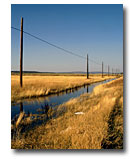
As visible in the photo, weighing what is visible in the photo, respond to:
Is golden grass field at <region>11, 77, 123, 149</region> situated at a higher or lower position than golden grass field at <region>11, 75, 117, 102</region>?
lower

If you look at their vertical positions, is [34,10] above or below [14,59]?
above

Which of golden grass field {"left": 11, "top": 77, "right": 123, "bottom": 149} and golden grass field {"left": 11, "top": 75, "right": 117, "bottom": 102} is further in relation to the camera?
golden grass field {"left": 11, "top": 75, "right": 117, "bottom": 102}

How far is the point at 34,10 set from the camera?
13.6 feet

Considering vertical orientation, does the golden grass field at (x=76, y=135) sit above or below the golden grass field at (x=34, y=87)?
below

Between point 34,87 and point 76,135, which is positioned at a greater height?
point 34,87

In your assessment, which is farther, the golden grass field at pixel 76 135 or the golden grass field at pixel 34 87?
the golden grass field at pixel 34 87

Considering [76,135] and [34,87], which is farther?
[34,87]

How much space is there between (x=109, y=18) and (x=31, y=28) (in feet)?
7.08

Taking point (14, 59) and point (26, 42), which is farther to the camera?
point (26, 42)
